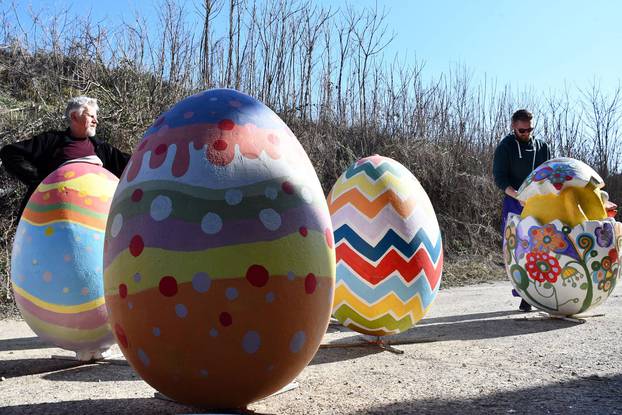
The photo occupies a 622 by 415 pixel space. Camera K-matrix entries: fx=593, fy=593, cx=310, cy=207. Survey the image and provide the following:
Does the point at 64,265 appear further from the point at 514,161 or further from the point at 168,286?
the point at 514,161

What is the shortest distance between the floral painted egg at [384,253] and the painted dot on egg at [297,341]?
1.64 meters

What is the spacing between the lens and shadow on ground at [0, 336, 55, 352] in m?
4.57

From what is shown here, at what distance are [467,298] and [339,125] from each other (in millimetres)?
6411

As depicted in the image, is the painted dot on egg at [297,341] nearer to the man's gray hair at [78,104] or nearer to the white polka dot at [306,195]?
the white polka dot at [306,195]

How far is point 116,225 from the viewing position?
246 centimetres

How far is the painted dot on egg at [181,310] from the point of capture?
227 centimetres

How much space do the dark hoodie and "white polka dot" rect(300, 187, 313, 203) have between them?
407 cm

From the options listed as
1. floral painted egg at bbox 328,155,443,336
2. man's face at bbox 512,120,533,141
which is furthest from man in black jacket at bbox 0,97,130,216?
man's face at bbox 512,120,533,141

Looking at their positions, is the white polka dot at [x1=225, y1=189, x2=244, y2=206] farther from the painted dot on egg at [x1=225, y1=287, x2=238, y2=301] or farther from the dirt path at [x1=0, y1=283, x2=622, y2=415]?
the dirt path at [x1=0, y1=283, x2=622, y2=415]

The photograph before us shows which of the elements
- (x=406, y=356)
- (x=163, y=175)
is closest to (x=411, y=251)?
(x=406, y=356)

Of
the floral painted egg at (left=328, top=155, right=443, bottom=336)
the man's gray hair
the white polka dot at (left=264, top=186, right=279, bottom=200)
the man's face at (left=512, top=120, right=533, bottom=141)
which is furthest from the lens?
the man's face at (left=512, top=120, right=533, bottom=141)

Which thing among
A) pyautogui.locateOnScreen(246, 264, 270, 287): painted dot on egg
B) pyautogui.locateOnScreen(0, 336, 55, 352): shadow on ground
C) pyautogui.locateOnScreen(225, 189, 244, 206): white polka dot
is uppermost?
pyautogui.locateOnScreen(225, 189, 244, 206): white polka dot

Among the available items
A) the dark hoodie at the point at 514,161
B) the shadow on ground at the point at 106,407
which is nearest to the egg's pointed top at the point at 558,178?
the dark hoodie at the point at 514,161

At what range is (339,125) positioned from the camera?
1287cm
